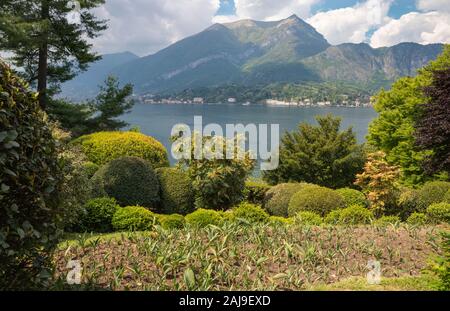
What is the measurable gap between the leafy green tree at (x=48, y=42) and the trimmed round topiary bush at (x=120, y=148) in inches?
202

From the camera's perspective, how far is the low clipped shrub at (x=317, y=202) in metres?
12.6

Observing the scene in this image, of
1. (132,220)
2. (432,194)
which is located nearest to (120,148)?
(132,220)

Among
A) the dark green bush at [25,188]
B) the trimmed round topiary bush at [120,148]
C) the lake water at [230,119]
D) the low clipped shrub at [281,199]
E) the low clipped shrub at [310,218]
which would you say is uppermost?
the dark green bush at [25,188]

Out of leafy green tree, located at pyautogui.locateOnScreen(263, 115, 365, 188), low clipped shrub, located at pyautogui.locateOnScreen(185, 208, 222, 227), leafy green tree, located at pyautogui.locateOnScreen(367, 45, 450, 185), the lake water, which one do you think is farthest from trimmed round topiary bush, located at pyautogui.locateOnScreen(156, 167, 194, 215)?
the lake water

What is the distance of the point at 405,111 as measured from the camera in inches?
969

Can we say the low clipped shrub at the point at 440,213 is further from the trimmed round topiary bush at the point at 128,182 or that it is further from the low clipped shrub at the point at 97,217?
the low clipped shrub at the point at 97,217

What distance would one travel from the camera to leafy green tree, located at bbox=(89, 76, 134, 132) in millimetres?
24688

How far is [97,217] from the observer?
10.8 m

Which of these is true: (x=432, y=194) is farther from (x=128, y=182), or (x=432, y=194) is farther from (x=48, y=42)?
(x=48, y=42)

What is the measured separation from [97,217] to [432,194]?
34.6 feet

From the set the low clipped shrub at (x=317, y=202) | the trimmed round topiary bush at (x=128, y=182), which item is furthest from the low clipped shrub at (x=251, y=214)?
the trimmed round topiary bush at (x=128, y=182)

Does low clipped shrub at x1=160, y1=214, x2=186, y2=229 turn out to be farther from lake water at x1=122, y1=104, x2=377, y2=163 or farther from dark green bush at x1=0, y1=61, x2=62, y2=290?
lake water at x1=122, y1=104, x2=377, y2=163
